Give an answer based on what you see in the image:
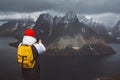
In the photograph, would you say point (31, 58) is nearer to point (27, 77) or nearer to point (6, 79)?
point (27, 77)

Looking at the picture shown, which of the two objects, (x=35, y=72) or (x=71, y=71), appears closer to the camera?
(x=35, y=72)

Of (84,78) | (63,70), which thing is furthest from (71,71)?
(84,78)

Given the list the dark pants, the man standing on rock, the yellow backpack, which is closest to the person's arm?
the man standing on rock

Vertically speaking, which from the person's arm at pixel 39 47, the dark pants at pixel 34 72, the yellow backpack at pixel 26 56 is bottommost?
the dark pants at pixel 34 72

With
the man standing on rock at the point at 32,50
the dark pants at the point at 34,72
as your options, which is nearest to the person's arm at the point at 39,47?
the man standing on rock at the point at 32,50

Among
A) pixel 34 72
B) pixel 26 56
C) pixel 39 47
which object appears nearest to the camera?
pixel 26 56

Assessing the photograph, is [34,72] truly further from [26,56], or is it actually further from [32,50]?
[32,50]

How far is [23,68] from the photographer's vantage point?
9.19 metres

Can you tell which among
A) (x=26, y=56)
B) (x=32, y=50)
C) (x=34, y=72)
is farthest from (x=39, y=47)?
(x=34, y=72)

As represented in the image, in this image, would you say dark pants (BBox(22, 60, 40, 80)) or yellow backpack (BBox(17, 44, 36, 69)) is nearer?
yellow backpack (BBox(17, 44, 36, 69))

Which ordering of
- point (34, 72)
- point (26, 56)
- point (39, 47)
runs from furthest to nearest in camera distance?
point (34, 72) → point (39, 47) → point (26, 56)

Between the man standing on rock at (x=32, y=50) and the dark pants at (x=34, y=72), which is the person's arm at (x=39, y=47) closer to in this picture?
the man standing on rock at (x=32, y=50)

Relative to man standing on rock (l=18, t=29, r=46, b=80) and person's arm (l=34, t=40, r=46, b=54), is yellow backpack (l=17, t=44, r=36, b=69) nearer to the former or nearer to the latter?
man standing on rock (l=18, t=29, r=46, b=80)

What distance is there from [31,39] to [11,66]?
16046 centimetres
